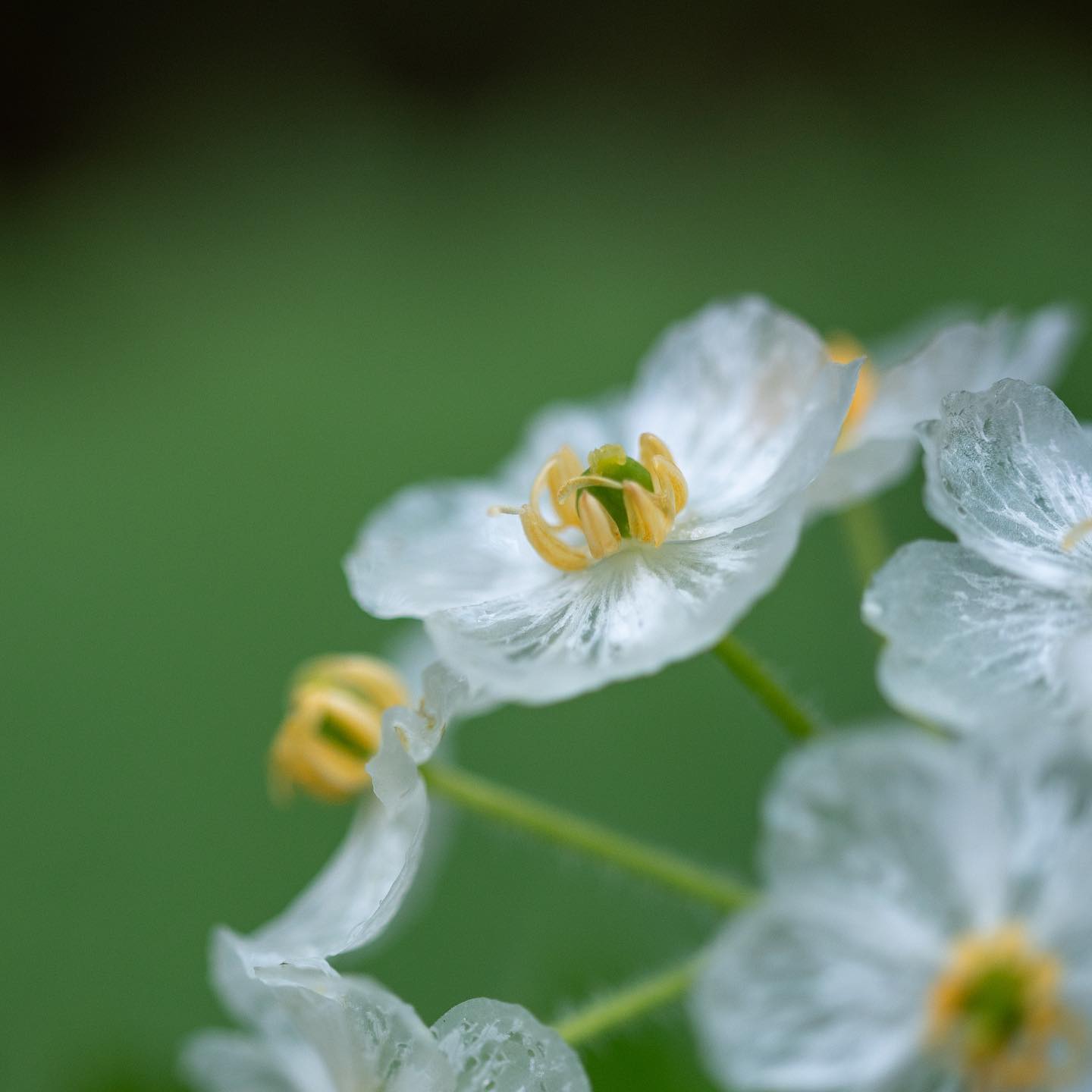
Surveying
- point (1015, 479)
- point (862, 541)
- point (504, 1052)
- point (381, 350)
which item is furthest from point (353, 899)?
point (381, 350)

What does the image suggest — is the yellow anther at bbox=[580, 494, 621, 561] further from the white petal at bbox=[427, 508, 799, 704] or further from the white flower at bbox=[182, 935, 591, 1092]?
the white flower at bbox=[182, 935, 591, 1092]

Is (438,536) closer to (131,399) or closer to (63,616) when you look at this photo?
(63,616)

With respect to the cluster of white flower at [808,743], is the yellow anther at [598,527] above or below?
above

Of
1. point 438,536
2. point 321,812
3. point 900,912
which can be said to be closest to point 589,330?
point 321,812

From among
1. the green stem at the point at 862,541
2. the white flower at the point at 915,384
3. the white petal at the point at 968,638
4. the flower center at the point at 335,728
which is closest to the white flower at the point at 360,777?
the flower center at the point at 335,728

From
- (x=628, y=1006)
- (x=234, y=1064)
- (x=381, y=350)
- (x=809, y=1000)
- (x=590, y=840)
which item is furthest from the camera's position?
(x=381, y=350)

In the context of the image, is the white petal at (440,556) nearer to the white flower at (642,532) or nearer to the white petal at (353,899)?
the white flower at (642,532)

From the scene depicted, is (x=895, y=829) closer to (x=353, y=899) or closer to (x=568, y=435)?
(x=353, y=899)
